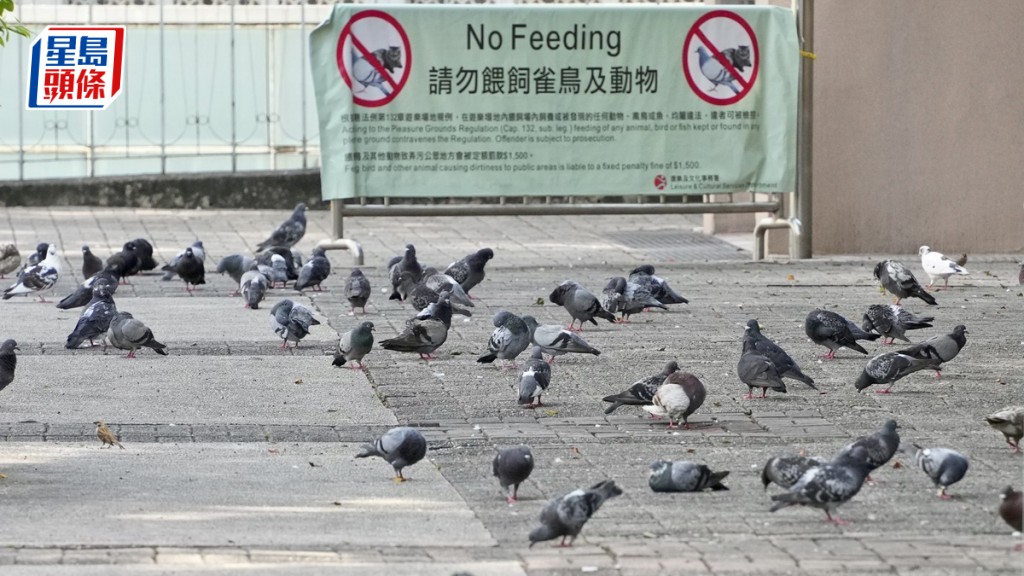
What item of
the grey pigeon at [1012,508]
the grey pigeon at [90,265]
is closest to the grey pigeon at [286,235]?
the grey pigeon at [90,265]

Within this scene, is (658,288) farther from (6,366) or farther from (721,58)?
(6,366)

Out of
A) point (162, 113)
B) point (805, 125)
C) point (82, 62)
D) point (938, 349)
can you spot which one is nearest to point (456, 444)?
point (938, 349)

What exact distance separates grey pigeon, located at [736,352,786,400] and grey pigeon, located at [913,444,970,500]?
6.58ft

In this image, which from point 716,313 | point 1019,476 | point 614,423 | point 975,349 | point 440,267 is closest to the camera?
point 1019,476

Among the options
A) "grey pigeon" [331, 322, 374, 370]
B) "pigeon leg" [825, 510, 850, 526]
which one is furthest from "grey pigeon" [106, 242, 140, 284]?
"pigeon leg" [825, 510, 850, 526]

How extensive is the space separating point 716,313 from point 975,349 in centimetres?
222

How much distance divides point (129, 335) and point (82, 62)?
38.2 ft

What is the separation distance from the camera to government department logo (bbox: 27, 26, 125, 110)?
20.7m

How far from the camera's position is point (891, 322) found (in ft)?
35.7

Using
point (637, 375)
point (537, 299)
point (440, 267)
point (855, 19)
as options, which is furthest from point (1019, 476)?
point (855, 19)

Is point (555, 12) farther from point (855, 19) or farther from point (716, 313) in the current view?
point (716, 313)

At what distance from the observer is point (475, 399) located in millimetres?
9367

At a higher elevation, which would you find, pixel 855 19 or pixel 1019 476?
pixel 855 19

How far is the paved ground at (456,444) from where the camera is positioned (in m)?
6.16
